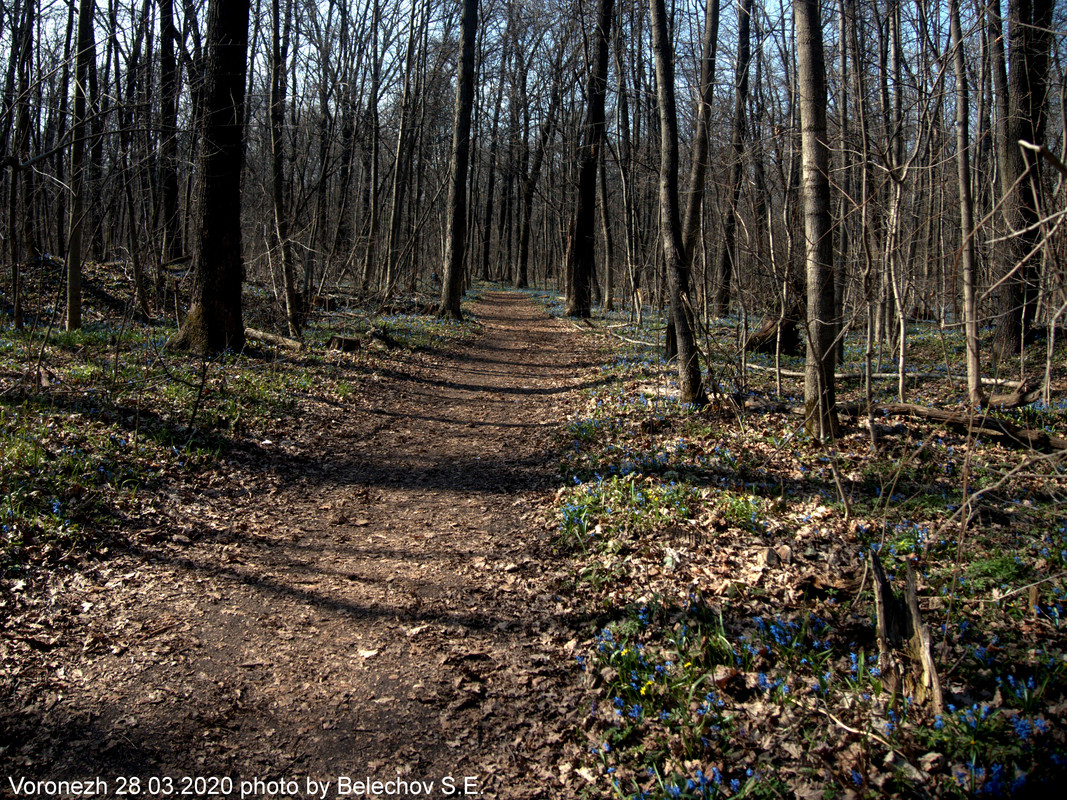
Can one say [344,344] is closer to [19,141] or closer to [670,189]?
[19,141]

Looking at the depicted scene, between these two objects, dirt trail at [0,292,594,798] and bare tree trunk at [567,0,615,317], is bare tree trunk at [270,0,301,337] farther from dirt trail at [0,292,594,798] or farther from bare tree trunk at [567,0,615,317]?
bare tree trunk at [567,0,615,317]

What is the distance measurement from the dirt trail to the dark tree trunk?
397 centimetres

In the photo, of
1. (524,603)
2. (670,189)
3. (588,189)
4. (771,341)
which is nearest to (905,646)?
(524,603)

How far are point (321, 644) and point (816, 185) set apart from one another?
19.3 feet

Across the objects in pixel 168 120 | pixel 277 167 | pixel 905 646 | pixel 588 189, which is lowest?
pixel 905 646

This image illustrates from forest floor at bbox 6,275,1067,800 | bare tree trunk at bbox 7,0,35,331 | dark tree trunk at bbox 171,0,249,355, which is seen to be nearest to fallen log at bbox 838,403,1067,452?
forest floor at bbox 6,275,1067,800

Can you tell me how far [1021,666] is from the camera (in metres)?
2.91

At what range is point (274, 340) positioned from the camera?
11188 millimetres

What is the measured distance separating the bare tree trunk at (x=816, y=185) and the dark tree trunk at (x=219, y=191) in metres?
7.98

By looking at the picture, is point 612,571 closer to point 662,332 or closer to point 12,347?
point 12,347

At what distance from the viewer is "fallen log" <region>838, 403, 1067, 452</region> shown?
5.78 meters

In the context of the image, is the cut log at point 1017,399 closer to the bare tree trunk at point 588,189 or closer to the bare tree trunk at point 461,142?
the bare tree trunk at point 588,189

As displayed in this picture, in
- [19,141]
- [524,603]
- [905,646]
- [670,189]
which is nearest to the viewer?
[905,646]

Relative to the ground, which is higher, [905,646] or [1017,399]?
[1017,399]
